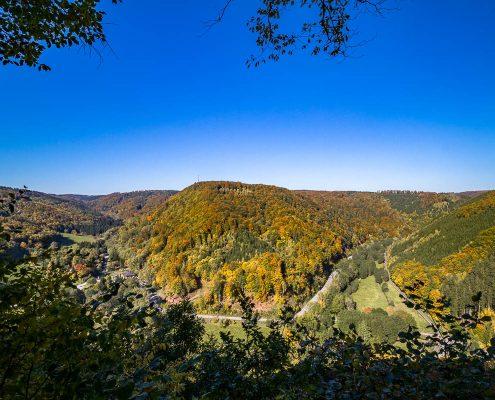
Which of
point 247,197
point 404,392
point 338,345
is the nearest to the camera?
point 404,392

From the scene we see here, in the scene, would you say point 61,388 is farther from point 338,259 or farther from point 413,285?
point 338,259

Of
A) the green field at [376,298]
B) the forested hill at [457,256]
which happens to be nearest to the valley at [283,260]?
the green field at [376,298]

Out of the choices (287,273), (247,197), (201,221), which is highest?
(247,197)

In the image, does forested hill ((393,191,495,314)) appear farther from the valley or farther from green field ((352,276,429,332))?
green field ((352,276,429,332))

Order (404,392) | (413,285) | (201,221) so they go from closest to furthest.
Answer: (404,392)
(413,285)
(201,221)

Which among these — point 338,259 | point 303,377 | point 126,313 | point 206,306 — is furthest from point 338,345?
point 338,259

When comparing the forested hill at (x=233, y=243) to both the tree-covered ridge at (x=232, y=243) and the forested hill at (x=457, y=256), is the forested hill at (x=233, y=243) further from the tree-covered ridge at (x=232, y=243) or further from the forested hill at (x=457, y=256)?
the forested hill at (x=457, y=256)
